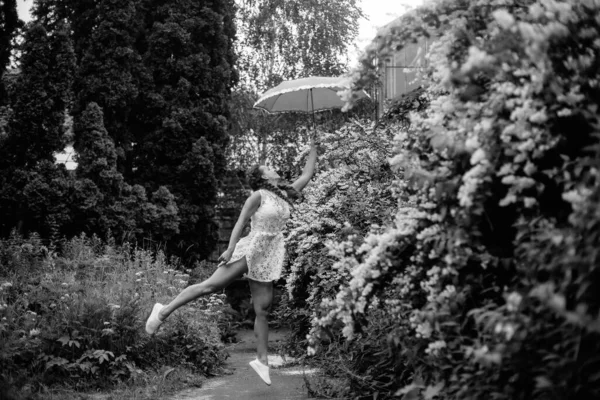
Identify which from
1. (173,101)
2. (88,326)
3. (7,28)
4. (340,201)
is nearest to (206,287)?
(88,326)

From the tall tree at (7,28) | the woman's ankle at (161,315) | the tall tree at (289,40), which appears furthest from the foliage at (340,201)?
the tall tree at (289,40)

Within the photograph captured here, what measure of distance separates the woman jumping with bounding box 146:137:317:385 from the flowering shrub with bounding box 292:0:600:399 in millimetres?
2546

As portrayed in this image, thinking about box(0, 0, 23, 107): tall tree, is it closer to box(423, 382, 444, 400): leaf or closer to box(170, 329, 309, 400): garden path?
box(170, 329, 309, 400): garden path

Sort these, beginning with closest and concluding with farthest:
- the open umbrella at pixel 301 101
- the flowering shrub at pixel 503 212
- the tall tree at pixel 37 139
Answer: the flowering shrub at pixel 503 212
the open umbrella at pixel 301 101
the tall tree at pixel 37 139

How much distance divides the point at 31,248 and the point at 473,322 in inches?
264

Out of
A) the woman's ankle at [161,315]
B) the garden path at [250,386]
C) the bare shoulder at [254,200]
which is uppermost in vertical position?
the bare shoulder at [254,200]

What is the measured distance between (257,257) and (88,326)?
5.84 ft

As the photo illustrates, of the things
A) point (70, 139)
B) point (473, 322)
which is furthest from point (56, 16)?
point (473, 322)

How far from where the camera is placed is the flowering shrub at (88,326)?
5523 mm

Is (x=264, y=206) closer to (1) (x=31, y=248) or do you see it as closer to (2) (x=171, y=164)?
(1) (x=31, y=248)

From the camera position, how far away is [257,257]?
571cm

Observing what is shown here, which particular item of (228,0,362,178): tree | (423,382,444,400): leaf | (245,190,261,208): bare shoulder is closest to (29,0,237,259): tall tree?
(228,0,362,178): tree

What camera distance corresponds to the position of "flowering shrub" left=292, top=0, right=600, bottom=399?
2.16 m

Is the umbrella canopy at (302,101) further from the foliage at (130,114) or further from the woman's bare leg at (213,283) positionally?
the foliage at (130,114)
